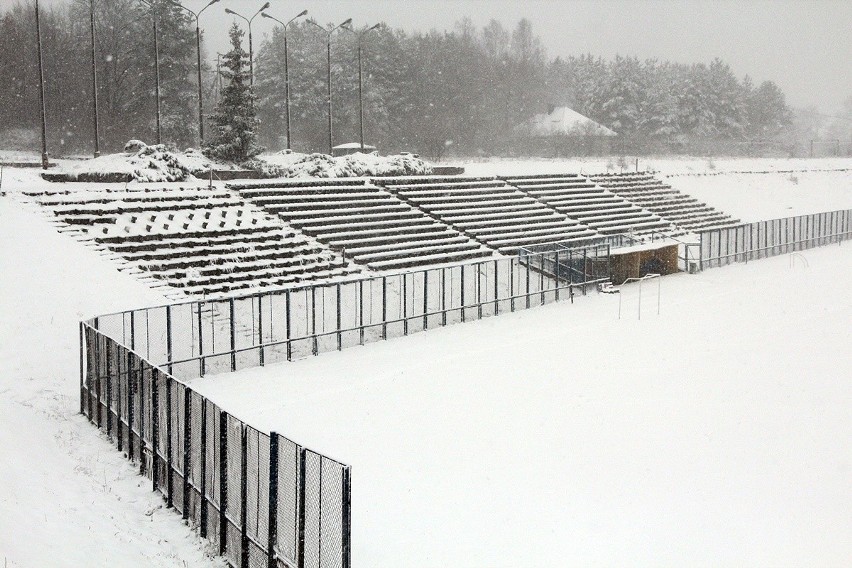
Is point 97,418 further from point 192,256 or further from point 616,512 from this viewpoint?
point 192,256

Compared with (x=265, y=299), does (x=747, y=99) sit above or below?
above

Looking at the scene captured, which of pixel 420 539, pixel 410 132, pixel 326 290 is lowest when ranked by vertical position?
pixel 420 539

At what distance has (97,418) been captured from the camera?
1411 centimetres

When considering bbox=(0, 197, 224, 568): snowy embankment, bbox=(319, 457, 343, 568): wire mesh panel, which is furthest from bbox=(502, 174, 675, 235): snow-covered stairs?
bbox=(319, 457, 343, 568): wire mesh panel

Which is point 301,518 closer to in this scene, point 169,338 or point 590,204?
point 169,338

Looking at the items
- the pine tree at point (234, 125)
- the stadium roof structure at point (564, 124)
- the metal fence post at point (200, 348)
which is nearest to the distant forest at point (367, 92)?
the stadium roof structure at point (564, 124)

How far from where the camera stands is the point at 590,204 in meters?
41.5

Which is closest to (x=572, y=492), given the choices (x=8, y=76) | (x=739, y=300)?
(x=739, y=300)

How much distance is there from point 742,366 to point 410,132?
5918 centimetres

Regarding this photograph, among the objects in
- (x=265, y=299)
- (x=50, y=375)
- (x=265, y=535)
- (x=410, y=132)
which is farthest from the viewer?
(x=410, y=132)

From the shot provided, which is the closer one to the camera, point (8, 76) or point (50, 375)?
point (50, 375)

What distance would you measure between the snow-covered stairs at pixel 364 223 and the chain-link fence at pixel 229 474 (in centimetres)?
1528

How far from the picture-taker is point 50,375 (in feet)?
53.1

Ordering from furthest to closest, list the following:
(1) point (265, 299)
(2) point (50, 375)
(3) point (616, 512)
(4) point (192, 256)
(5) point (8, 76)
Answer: (5) point (8, 76), (4) point (192, 256), (1) point (265, 299), (2) point (50, 375), (3) point (616, 512)
